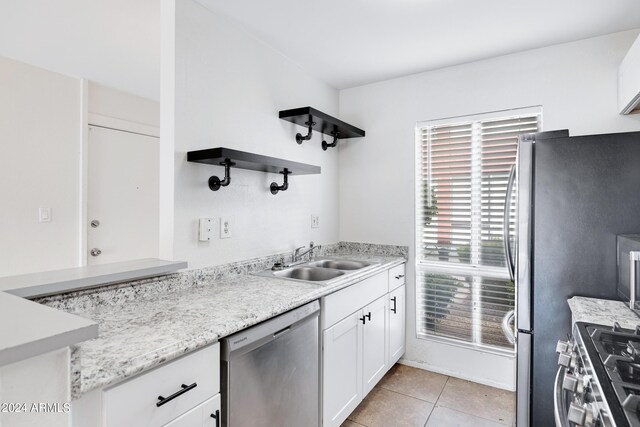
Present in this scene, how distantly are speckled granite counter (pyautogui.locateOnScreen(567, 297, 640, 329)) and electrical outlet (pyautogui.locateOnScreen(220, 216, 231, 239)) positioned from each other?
168cm

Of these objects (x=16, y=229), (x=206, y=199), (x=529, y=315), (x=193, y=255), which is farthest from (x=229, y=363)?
(x=16, y=229)

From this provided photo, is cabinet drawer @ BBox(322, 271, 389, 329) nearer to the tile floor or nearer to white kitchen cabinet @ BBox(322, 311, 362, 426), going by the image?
white kitchen cabinet @ BBox(322, 311, 362, 426)

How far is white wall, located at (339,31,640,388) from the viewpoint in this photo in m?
2.12

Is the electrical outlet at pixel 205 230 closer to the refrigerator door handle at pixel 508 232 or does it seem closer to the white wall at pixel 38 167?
Answer: the refrigerator door handle at pixel 508 232

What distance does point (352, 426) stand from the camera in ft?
6.57

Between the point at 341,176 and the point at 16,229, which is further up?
A: the point at 341,176

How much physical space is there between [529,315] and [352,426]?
119 centimetres

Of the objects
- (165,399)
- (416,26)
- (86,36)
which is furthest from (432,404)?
(86,36)

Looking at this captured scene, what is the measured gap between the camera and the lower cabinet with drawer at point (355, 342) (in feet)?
5.83

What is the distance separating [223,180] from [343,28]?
3.86ft

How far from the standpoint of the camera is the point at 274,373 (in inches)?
54.9

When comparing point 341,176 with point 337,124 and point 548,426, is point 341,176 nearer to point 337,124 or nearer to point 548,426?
point 337,124

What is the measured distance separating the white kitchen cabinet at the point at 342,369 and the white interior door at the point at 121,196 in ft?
8.20

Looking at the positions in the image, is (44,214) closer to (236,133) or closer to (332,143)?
(236,133)
